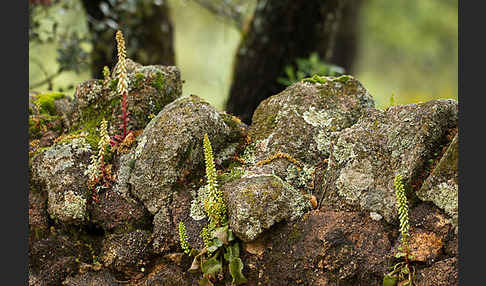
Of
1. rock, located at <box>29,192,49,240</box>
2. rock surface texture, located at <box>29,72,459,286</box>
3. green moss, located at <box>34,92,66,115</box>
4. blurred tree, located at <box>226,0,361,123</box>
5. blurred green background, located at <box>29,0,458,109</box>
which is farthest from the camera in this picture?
blurred green background, located at <box>29,0,458,109</box>

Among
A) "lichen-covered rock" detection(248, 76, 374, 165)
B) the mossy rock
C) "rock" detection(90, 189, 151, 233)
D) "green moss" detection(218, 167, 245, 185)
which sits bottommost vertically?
"rock" detection(90, 189, 151, 233)

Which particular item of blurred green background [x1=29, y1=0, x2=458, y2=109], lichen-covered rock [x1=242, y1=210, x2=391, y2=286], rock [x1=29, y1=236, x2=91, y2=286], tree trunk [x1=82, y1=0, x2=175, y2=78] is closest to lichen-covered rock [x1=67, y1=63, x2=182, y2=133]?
rock [x1=29, y1=236, x2=91, y2=286]

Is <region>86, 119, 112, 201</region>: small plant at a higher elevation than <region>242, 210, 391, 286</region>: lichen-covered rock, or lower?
higher

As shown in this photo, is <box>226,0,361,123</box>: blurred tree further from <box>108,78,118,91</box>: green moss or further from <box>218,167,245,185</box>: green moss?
<box>218,167,245,185</box>: green moss

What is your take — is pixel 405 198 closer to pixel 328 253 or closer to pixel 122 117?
pixel 328 253

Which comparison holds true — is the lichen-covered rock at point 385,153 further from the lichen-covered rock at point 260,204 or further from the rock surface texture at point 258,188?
the lichen-covered rock at point 260,204

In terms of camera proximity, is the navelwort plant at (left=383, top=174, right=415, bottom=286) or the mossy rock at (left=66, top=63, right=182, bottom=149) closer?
the navelwort plant at (left=383, top=174, right=415, bottom=286)

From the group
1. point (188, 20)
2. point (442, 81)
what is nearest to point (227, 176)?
point (188, 20)

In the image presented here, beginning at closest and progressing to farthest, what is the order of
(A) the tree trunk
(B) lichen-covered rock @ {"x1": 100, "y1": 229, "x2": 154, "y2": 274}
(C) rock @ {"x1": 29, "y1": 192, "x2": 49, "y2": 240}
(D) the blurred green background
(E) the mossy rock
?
(B) lichen-covered rock @ {"x1": 100, "y1": 229, "x2": 154, "y2": 274} < (C) rock @ {"x1": 29, "y1": 192, "x2": 49, "y2": 240} < (E) the mossy rock < (A) the tree trunk < (D) the blurred green background
